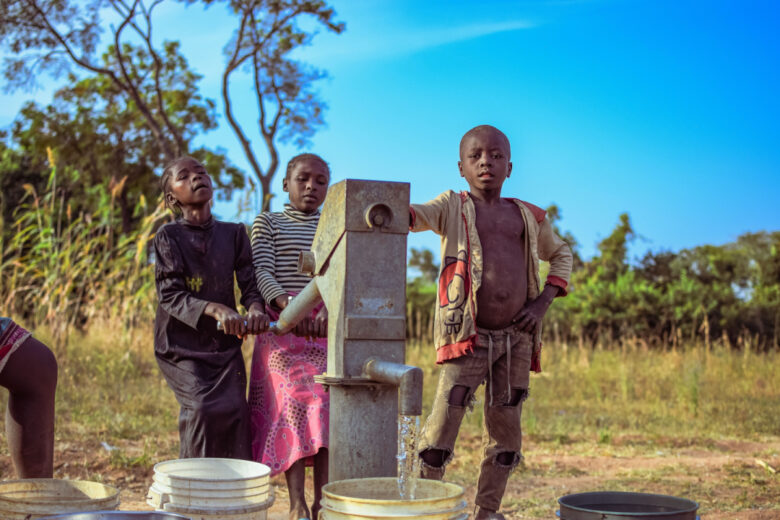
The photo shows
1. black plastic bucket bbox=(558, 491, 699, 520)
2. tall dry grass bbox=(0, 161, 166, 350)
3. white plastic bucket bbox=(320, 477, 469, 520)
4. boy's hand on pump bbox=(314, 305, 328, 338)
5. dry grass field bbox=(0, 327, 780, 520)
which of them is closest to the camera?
white plastic bucket bbox=(320, 477, 469, 520)

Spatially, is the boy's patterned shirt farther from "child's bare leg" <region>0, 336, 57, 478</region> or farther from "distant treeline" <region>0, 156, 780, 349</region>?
"distant treeline" <region>0, 156, 780, 349</region>

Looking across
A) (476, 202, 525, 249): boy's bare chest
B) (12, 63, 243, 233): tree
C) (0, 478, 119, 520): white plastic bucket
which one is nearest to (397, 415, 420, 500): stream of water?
(0, 478, 119, 520): white plastic bucket

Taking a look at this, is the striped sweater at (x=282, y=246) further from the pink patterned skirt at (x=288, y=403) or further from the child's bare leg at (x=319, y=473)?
the child's bare leg at (x=319, y=473)

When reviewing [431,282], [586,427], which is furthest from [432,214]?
[431,282]

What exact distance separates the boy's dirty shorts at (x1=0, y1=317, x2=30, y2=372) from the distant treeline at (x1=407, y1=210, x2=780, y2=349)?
26.5ft

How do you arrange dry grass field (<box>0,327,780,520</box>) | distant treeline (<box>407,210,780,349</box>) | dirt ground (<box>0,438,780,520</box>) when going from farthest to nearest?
distant treeline (<box>407,210,780,349</box>)
dry grass field (<box>0,327,780,520</box>)
dirt ground (<box>0,438,780,520</box>)

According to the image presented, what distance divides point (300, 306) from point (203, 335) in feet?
2.97

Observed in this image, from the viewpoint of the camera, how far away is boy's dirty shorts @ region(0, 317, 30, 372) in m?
2.48

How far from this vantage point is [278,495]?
4.41 metres

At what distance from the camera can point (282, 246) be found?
3.36 metres

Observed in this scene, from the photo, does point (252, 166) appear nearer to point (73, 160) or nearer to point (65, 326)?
point (73, 160)

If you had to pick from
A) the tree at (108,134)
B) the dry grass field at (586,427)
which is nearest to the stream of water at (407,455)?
the dry grass field at (586,427)

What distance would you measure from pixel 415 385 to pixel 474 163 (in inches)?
62.9

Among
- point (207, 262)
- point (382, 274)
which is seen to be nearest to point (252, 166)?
point (207, 262)
